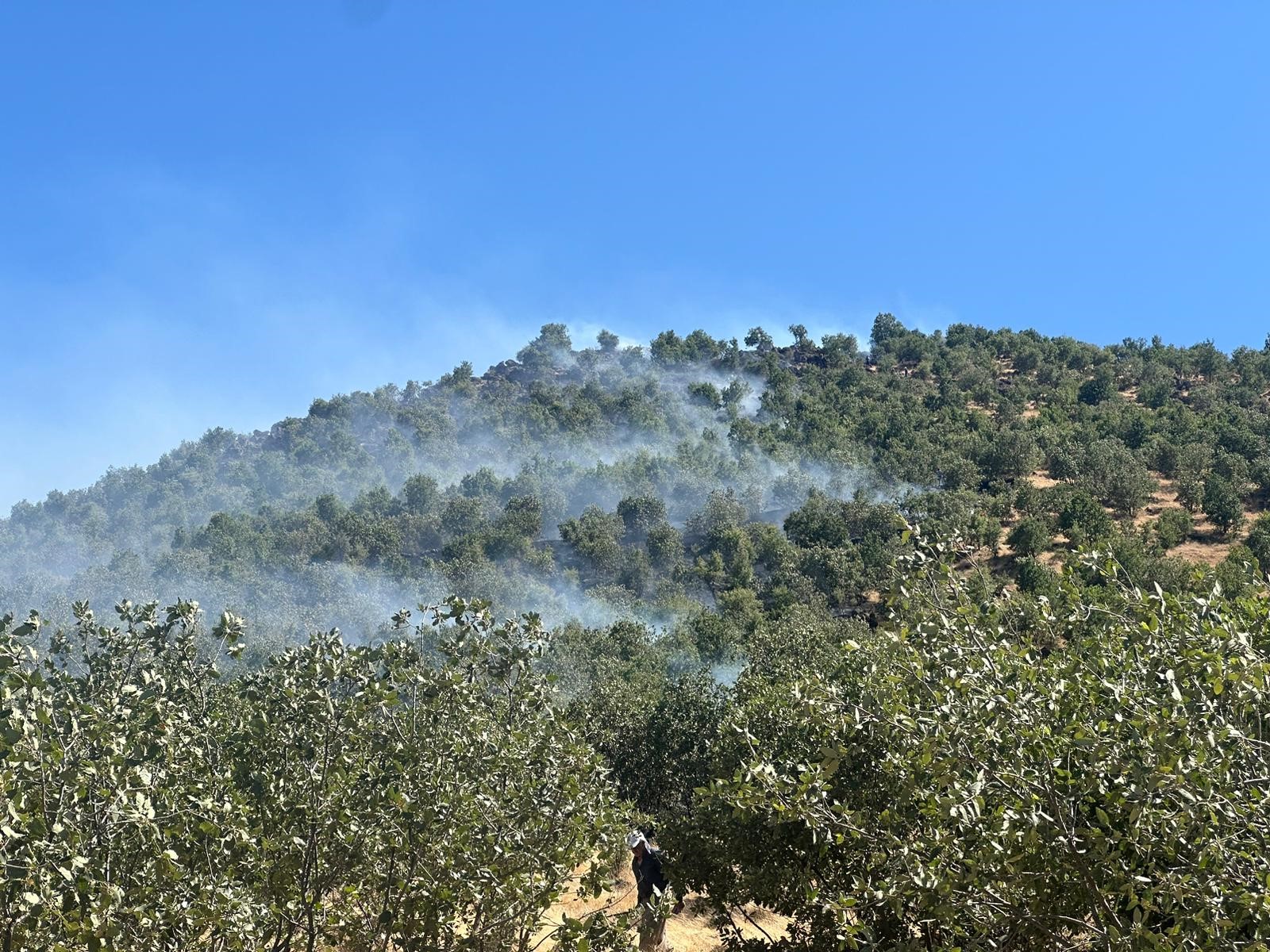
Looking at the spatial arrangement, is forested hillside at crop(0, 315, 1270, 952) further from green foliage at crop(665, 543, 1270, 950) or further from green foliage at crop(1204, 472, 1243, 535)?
green foliage at crop(1204, 472, 1243, 535)

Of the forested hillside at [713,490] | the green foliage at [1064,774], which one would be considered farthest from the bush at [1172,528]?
the green foliage at [1064,774]

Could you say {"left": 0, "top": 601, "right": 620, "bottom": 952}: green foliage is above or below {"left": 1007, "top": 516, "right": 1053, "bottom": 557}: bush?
below

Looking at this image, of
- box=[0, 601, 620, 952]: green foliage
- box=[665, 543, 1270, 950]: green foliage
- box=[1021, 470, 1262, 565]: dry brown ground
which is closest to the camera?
box=[665, 543, 1270, 950]: green foliage

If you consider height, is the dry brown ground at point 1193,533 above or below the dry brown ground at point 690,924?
above

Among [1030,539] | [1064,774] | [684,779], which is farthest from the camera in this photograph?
[1030,539]

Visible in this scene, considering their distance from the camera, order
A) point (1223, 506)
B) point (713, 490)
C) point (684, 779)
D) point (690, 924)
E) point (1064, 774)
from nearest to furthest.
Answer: point (1064, 774) < point (690, 924) < point (684, 779) < point (1223, 506) < point (713, 490)

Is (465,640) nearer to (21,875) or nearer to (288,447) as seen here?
(21,875)

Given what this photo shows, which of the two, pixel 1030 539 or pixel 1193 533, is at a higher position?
pixel 1193 533

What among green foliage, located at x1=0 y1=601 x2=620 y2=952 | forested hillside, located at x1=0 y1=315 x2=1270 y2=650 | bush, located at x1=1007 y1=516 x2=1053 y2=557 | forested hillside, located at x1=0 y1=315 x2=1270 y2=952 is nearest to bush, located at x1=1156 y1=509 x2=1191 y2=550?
forested hillside, located at x1=0 y1=315 x2=1270 y2=650

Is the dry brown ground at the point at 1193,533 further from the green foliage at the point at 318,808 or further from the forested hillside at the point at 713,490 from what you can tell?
the green foliage at the point at 318,808

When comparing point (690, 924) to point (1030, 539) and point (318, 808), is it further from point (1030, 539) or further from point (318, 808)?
point (1030, 539)

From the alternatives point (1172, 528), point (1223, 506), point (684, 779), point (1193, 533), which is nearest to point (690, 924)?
point (684, 779)

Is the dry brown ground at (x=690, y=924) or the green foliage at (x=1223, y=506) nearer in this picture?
the dry brown ground at (x=690, y=924)

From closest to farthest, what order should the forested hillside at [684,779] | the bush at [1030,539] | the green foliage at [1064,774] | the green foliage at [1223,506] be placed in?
the green foliage at [1064,774] < the forested hillside at [684,779] < the green foliage at [1223,506] < the bush at [1030,539]
